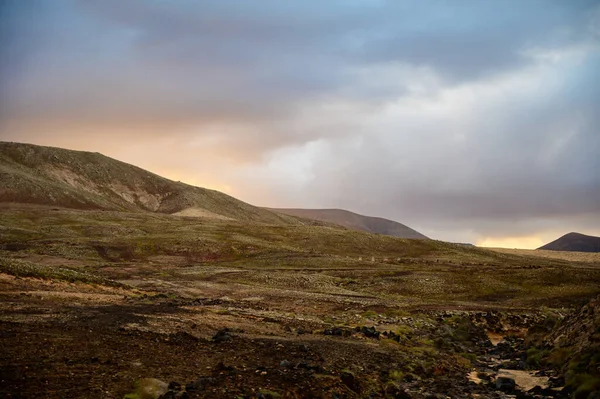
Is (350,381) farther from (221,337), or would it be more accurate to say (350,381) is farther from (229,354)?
(221,337)

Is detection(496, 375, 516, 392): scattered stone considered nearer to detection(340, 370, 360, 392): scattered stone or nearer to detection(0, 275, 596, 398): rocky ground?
detection(0, 275, 596, 398): rocky ground

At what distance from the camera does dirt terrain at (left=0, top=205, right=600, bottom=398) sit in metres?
20.5

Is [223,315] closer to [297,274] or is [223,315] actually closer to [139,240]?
[297,274]

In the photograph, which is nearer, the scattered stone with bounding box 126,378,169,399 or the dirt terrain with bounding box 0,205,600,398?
the scattered stone with bounding box 126,378,169,399

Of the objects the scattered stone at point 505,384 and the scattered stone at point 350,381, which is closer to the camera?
the scattered stone at point 350,381

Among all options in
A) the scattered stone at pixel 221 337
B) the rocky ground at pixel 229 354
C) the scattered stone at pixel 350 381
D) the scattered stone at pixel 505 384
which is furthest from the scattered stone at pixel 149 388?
the scattered stone at pixel 505 384

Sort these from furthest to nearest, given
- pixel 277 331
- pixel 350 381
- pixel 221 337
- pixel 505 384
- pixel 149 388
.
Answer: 1. pixel 277 331
2. pixel 221 337
3. pixel 505 384
4. pixel 350 381
5. pixel 149 388

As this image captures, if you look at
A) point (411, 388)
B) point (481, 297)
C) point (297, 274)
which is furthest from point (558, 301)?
point (411, 388)

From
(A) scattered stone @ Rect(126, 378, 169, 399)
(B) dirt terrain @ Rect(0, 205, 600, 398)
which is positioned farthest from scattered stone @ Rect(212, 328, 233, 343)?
(A) scattered stone @ Rect(126, 378, 169, 399)

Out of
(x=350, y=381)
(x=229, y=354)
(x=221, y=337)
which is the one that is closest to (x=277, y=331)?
(x=221, y=337)

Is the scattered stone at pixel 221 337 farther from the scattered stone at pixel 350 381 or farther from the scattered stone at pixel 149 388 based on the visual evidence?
the scattered stone at pixel 149 388

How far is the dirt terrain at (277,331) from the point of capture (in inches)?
807

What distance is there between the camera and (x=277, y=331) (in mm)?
36000

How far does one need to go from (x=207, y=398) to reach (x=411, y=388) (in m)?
11.2
